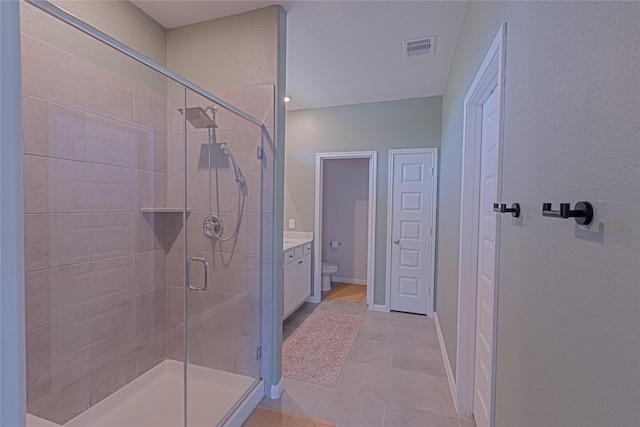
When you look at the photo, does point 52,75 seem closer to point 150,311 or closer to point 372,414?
point 150,311

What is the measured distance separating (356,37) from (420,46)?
0.56 m

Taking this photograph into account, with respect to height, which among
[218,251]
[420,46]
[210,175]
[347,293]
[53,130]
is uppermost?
[420,46]

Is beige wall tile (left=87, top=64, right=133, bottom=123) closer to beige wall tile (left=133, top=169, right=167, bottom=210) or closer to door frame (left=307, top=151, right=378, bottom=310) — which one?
beige wall tile (left=133, top=169, right=167, bottom=210)

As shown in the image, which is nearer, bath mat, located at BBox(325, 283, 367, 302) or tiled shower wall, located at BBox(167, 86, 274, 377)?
tiled shower wall, located at BBox(167, 86, 274, 377)

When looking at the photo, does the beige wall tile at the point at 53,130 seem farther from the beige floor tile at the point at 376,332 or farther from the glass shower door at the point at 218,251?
the beige floor tile at the point at 376,332

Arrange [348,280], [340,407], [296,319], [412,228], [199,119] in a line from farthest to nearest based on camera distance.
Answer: [348,280] → [412,228] → [296,319] → [199,119] → [340,407]

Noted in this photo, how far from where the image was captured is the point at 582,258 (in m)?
0.63

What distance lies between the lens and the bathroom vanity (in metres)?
3.21

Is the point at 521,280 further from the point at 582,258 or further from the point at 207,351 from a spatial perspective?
the point at 207,351

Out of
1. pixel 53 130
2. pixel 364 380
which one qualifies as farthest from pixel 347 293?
pixel 53 130

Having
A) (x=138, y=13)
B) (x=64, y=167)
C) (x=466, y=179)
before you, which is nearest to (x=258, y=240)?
(x=64, y=167)

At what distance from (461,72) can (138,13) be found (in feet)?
7.82

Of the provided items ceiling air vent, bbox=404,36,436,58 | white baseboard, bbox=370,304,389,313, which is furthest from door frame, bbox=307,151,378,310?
ceiling air vent, bbox=404,36,436,58

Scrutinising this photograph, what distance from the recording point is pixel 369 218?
12.6ft
